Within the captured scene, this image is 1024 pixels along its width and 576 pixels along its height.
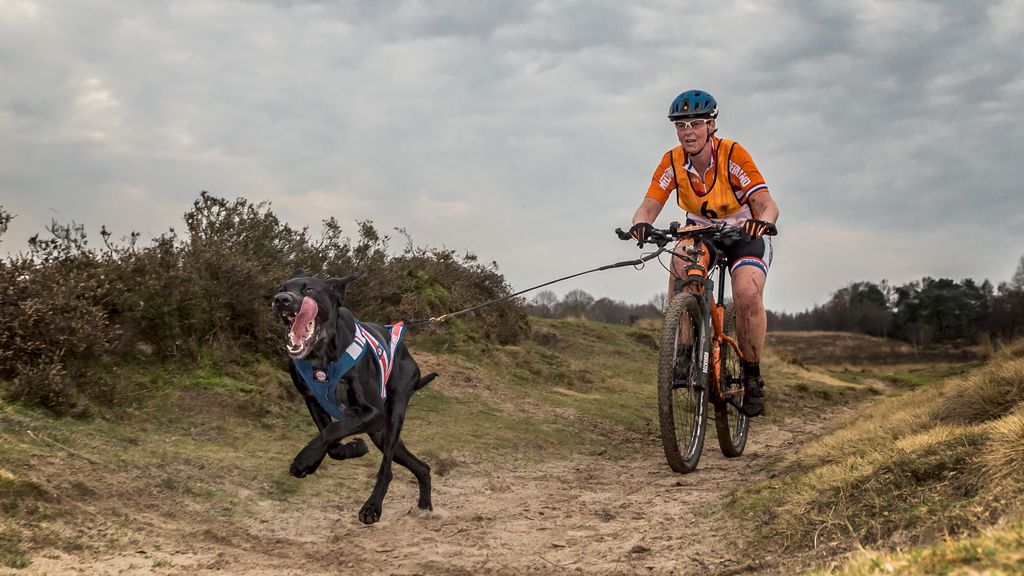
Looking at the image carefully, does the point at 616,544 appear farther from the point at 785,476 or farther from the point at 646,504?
the point at 785,476

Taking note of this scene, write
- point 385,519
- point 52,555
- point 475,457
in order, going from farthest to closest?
1. point 475,457
2. point 385,519
3. point 52,555

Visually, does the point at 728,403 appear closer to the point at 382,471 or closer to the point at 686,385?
the point at 686,385

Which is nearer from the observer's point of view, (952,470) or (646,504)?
(952,470)

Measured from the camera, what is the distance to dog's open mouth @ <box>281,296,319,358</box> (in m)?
4.54

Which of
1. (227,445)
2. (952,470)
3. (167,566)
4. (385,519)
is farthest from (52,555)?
(952,470)

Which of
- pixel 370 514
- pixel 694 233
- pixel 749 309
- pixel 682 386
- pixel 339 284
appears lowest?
pixel 370 514

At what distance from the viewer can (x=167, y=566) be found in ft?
13.2

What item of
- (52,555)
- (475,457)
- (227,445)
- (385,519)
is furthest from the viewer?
(475,457)

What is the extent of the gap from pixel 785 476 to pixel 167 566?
4.13 meters

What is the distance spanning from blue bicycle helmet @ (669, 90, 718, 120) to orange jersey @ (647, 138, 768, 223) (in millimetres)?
336

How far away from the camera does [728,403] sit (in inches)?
303

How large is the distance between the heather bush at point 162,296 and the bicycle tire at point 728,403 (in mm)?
3674

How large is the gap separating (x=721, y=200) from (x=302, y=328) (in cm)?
417

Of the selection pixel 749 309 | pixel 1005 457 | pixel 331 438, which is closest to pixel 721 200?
pixel 749 309
